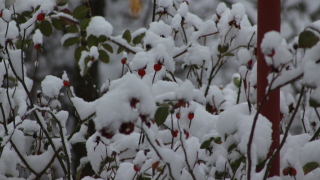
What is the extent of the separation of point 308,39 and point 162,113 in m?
0.42

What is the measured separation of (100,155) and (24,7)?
753 mm

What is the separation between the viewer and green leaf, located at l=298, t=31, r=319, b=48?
0.74 metres

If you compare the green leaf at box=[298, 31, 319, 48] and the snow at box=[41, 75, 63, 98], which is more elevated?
the green leaf at box=[298, 31, 319, 48]

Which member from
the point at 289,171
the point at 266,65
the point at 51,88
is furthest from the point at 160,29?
the point at 289,171

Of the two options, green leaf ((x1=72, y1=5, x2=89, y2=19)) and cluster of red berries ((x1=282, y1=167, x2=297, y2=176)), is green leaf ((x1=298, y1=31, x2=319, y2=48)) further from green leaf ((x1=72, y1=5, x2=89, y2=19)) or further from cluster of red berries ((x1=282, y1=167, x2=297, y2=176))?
green leaf ((x1=72, y1=5, x2=89, y2=19))

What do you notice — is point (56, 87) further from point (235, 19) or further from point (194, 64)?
point (235, 19)

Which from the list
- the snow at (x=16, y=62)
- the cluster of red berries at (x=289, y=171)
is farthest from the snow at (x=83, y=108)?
the cluster of red berries at (x=289, y=171)

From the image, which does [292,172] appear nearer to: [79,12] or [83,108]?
[83,108]

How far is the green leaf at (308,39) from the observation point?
743mm

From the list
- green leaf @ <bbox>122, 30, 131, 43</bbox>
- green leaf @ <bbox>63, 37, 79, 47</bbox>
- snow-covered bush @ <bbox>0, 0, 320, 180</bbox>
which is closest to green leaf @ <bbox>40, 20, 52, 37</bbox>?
snow-covered bush @ <bbox>0, 0, 320, 180</bbox>

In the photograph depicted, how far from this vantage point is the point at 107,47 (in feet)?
5.09

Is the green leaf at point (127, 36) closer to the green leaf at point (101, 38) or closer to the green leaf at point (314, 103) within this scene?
the green leaf at point (101, 38)

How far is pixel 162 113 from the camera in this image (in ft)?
3.21

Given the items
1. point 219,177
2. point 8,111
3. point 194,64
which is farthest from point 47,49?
point 219,177
